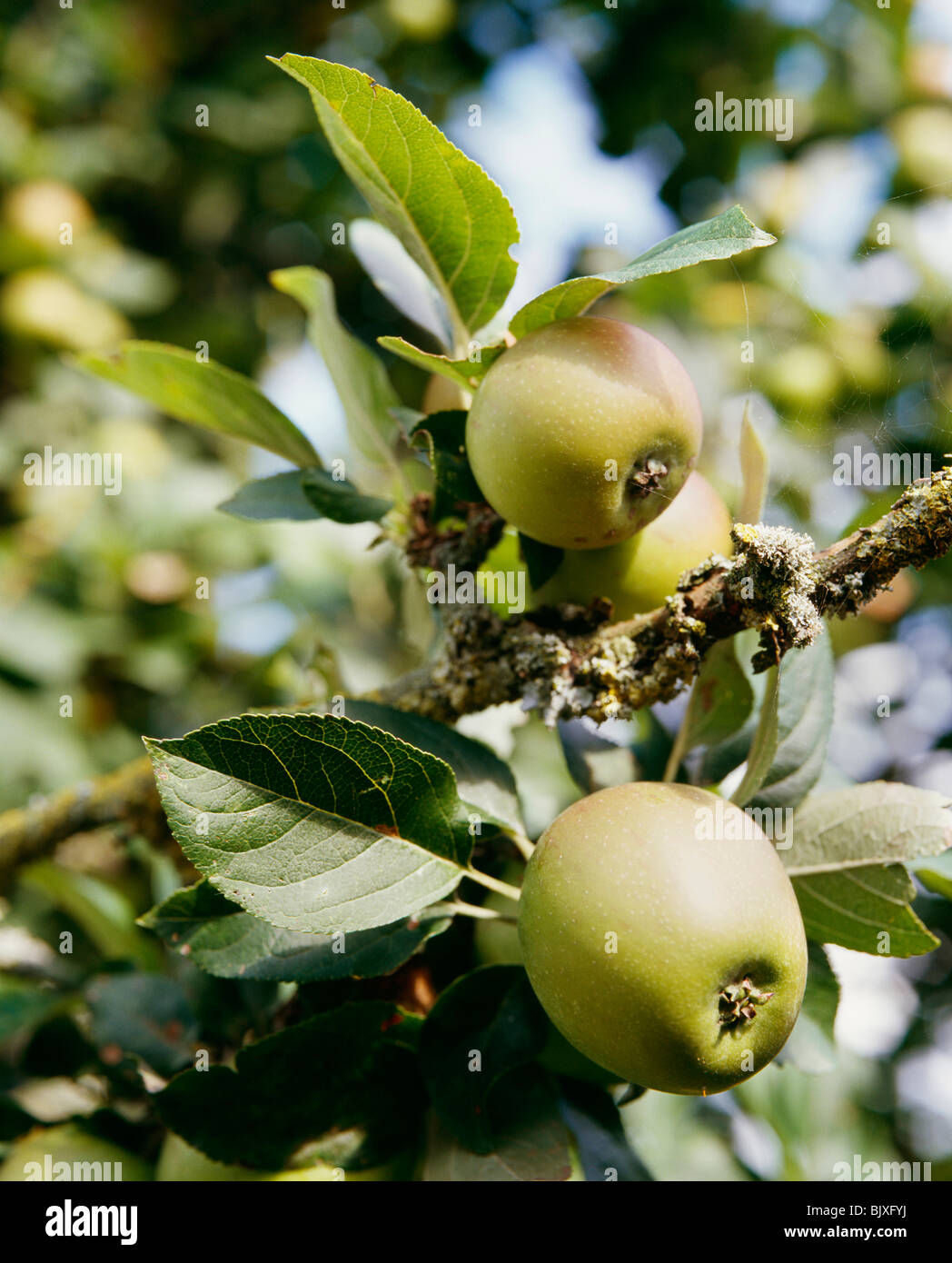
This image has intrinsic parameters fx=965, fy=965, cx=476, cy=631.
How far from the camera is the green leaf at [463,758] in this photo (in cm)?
71

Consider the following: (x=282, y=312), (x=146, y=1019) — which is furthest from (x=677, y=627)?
(x=282, y=312)

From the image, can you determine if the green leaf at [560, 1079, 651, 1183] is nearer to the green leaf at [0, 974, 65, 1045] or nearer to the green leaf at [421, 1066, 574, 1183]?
the green leaf at [421, 1066, 574, 1183]

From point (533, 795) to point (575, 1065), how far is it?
242mm

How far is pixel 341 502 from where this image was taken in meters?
0.76

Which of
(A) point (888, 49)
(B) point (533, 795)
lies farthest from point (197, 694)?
(A) point (888, 49)

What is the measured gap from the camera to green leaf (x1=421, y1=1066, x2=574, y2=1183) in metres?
0.70

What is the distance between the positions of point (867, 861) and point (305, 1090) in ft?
1.48

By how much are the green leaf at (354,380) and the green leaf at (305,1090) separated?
1.63ft

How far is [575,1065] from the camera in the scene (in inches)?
30.0

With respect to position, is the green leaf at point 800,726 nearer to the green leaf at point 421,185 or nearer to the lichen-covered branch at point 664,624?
the lichen-covered branch at point 664,624

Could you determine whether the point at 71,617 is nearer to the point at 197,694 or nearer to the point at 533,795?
the point at 197,694
